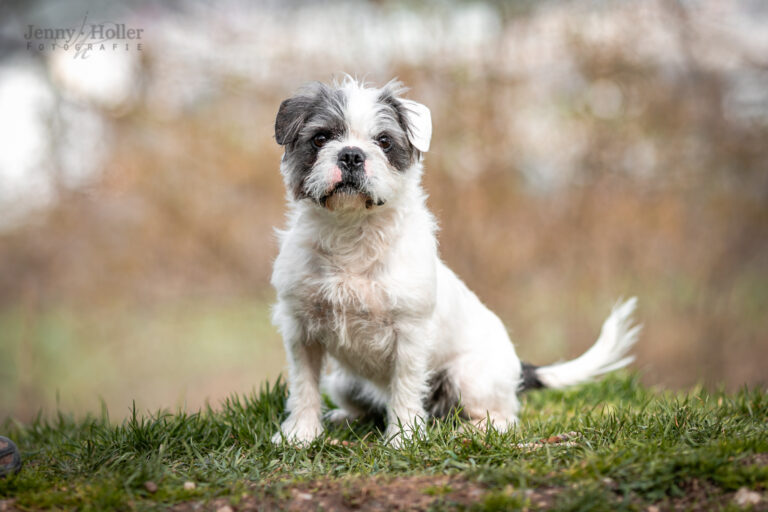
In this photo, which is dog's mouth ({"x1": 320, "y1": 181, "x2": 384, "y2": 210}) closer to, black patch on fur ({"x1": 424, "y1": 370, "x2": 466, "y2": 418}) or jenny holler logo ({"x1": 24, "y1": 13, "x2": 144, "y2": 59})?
black patch on fur ({"x1": 424, "y1": 370, "x2": 466, "y2": 418})

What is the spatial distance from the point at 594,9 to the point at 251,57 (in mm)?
3802

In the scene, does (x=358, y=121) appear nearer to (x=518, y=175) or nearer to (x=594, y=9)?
(x=518, y=175)

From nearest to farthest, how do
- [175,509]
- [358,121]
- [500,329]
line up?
[175,509]
[358,121]
[500,329]

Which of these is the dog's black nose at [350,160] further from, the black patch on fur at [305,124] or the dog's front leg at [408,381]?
the dog's front leg at [408,381]

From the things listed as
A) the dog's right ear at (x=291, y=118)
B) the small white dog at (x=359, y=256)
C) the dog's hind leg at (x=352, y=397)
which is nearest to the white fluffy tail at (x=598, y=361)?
the small white dog at (x=359, y=256)

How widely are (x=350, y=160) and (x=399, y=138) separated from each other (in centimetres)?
42

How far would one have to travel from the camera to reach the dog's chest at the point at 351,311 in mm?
3955

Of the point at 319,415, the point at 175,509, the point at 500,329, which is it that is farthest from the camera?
the point at 500,329

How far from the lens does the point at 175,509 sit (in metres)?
2.97

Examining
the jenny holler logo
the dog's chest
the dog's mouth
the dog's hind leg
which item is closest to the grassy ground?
the dog's hind leg

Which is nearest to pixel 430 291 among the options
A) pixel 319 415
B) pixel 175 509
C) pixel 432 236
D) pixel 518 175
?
pixel 432 236

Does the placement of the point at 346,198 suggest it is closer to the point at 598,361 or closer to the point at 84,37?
the point at 598,361

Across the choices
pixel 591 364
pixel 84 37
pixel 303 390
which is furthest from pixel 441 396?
pixel 84 37

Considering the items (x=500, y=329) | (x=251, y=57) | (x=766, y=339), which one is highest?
(x=251, y=57)
